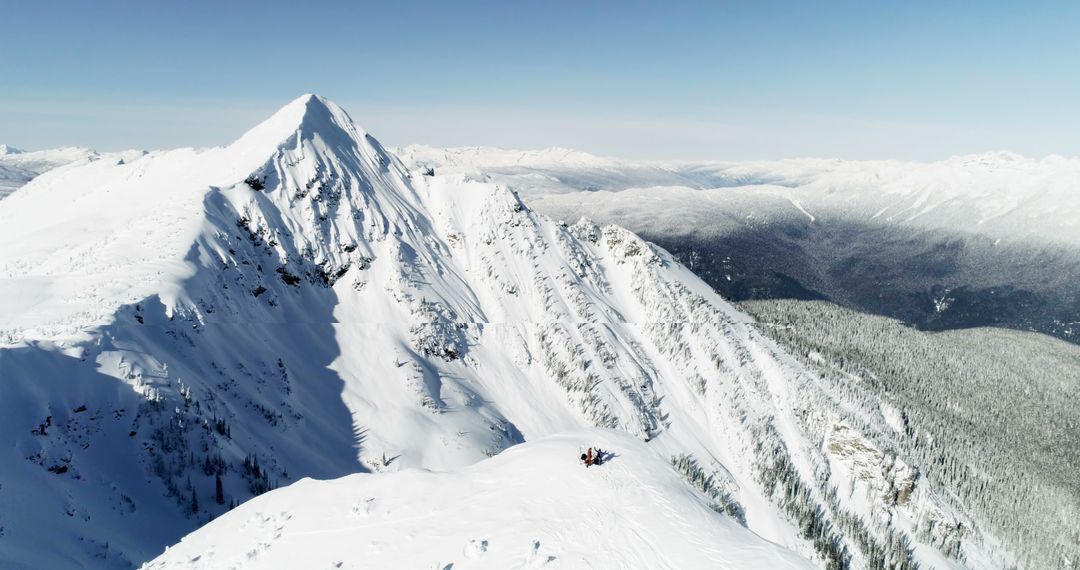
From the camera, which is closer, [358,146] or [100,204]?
[100,204]

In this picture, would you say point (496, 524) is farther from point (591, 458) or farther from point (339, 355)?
point (339, 355)

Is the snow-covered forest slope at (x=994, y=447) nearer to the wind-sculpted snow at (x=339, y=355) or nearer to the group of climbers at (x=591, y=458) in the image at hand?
the wind-sculpted snow at (x=339, y=355)

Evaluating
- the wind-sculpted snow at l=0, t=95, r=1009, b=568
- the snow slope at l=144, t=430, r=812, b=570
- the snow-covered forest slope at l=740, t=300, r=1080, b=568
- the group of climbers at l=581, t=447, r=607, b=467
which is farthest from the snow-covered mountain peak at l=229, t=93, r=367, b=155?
the snow-covered forest slope at l=740, t=300, r=1080, b=568

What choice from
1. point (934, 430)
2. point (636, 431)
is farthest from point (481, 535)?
point (934, 430)

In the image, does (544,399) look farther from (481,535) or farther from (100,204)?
(100,204)

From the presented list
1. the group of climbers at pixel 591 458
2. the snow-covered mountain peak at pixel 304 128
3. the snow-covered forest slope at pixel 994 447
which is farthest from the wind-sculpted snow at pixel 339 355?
the snow-covered forest slope at pixel 994 447

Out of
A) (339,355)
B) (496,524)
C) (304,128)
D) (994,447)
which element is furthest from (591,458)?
(994,447)

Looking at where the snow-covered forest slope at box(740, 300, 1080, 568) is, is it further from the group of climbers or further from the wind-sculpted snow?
the group of climbers
